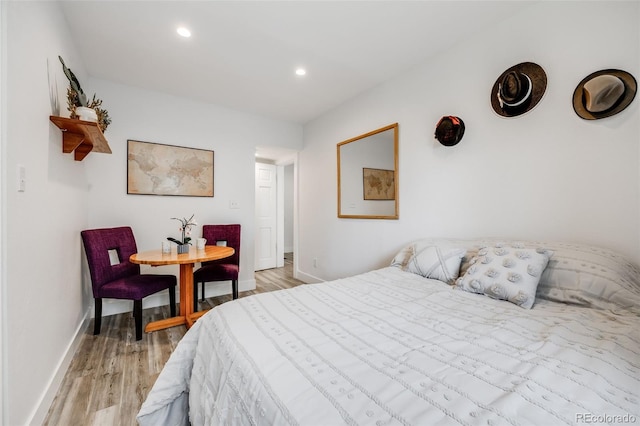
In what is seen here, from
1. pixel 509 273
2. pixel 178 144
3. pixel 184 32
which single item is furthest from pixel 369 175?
pixel 178 144

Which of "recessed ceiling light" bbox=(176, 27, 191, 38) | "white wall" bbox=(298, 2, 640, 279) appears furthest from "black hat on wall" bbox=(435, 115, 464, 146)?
"recessed ceiling light" bbox=(176, 27, 191, 38)

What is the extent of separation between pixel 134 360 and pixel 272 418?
1.94 metres

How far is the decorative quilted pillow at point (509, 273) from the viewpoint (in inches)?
53.9

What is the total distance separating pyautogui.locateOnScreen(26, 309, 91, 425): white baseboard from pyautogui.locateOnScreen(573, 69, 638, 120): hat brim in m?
3.45

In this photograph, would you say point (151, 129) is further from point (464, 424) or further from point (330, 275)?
point (464, 424)

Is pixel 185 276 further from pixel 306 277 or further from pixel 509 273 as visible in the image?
pixel 509 273

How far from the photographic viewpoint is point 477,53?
210cm

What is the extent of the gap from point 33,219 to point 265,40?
78.5 inches

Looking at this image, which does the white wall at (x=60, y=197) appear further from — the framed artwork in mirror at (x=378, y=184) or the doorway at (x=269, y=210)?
the framed artwork in mirror at (x=378, y=184)

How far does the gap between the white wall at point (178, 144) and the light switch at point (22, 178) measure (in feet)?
5.71

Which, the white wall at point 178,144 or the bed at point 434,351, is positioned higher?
the white wall at point 178,144

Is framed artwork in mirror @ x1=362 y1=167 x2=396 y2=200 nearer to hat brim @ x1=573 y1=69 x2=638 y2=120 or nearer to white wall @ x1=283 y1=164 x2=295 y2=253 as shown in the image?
hat brim @ x1=573 y1=69 x2=638 y2=120

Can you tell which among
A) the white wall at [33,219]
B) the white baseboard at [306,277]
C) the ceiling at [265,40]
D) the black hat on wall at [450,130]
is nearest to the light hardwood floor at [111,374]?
the white wall at [33,219]

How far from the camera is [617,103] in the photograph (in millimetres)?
1458
